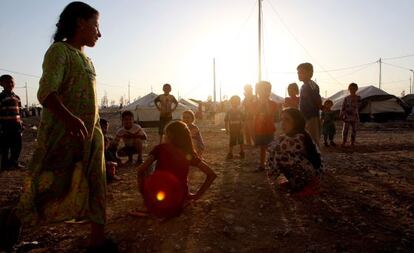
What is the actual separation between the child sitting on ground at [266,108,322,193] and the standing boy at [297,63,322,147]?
2.82 feet

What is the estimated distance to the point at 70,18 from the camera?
278 cm

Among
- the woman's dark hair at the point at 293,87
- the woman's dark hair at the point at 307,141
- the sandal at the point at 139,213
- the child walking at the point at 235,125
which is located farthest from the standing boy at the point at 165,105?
the sandal at the point at 139,213

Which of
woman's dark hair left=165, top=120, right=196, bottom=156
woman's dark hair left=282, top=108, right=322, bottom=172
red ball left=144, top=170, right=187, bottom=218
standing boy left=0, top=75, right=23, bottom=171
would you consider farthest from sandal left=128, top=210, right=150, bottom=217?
standing boy left=0, top=75, right=23, bottom=171

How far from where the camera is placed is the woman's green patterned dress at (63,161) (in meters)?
2.56

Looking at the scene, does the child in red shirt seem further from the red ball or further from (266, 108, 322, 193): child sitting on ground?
the red ball

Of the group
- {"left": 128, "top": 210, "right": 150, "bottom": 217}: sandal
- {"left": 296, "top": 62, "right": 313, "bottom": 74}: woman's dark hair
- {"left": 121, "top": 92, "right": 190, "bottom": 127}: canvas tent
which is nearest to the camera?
{"left": 128, "top": 210, "right": 150, "bottom": 217}: sandal

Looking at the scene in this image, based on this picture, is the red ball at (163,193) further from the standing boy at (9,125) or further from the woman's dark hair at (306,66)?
the standing boy at (9,125)

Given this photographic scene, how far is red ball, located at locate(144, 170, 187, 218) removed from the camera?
3576 millimetres

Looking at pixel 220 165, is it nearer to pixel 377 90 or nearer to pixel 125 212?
pixel 125 212

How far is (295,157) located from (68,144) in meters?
3.00

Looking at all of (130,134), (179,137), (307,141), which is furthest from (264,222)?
(130,134)

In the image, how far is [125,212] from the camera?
4.09m

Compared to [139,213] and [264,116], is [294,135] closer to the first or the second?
[264,116]

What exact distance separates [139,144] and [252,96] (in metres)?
3.49
